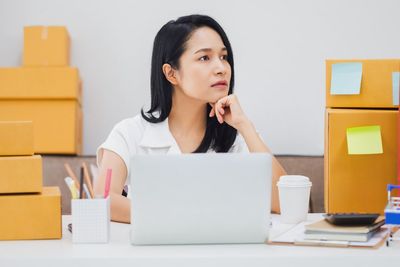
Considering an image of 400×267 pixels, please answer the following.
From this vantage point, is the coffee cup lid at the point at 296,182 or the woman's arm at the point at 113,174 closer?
the coffee cup lid at the point at 296,182

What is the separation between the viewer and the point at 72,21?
3.03 meters

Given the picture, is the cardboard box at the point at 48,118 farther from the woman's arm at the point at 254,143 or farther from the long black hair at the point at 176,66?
the woman's arm at the point at 254,143

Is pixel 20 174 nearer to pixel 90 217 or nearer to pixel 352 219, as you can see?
pixel 90 217

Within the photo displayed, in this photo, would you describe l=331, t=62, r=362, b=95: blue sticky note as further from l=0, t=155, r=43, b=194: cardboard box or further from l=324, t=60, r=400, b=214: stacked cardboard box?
l=0, t=155, r=43, b=194: cardboard box

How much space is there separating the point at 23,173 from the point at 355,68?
91 cm

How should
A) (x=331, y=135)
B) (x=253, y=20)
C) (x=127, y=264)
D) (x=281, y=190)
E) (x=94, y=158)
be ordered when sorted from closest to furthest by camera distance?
(x=127, y=264) < (x=281, y=190) < (x=331, y=135) < (x=94, y=158) < (x=253, y=20)

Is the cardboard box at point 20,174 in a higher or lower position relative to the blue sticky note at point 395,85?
lower

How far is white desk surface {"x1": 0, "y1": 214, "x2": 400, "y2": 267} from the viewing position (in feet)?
3.15

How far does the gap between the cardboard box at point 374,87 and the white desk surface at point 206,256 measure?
65cm

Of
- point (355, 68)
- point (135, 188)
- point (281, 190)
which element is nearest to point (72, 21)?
point (355, 68)

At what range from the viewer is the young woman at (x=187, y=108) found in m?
1.82

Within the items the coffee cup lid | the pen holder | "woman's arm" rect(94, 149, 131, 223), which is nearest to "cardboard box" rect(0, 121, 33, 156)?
the pen holder

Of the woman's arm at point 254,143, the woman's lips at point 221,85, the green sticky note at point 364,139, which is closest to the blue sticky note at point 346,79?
the green sticky note at point 364,139

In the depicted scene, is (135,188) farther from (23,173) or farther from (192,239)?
(23,173)
